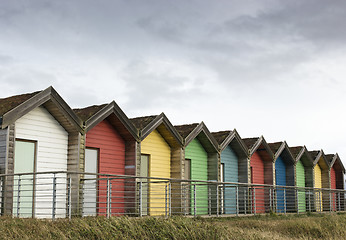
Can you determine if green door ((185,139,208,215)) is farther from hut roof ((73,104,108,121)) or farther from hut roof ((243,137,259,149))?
hut roof ((73,104,108,121))

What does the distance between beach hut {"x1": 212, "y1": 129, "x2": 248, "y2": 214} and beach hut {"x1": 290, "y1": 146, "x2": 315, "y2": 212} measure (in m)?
5.55

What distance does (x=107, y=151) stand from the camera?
18.0 meters

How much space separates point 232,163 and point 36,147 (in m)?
11.7

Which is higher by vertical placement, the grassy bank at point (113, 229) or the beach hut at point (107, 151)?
the beach hut at point (107, 151)

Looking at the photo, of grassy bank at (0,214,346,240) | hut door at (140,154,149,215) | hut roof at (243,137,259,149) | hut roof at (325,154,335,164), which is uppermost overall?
hut roof at (243,137,259,149)

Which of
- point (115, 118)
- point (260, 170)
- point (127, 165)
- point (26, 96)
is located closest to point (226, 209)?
point (260, 170)

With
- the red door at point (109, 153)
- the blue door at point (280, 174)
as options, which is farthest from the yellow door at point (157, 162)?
the blue door at point (280, 174)

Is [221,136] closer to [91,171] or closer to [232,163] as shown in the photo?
[232,163]

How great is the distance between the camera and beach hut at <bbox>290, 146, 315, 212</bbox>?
1163 inches

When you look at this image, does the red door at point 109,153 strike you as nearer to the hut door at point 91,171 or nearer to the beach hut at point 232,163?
the hut door at point 91,171

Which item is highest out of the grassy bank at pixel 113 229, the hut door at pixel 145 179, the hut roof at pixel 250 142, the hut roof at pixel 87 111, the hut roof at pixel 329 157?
the hut roof at pixel 87 111

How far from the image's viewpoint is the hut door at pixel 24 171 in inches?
576

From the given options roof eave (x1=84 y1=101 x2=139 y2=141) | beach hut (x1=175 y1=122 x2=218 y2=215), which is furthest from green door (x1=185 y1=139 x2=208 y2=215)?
roof eave (x1=84 y1=101 x2=139 y2=141)

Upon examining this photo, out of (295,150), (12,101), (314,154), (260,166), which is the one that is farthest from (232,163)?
(12,101)
